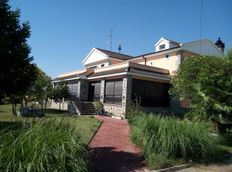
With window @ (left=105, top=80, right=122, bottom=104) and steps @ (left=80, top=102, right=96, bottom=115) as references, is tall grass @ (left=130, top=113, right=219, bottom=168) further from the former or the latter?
steps @ (left=80, top=102, right=96, bottom=115)

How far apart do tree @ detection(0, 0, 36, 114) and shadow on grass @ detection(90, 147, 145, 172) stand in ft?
11.3

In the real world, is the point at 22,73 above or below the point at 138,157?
above

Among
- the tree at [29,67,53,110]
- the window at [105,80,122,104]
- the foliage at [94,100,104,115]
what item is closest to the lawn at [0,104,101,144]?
the window at [105,80,122,104]

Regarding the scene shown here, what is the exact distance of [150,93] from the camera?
23.7 meters

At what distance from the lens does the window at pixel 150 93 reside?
22.4 metres

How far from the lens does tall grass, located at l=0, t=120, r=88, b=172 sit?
514cm

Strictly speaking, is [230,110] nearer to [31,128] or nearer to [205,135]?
[205,135]

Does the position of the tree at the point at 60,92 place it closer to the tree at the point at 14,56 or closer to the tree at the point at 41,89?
the tree at the point at 41,89

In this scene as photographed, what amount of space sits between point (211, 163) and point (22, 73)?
7.44 m

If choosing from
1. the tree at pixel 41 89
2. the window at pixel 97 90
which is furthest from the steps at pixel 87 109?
the tree at pixel 41 89

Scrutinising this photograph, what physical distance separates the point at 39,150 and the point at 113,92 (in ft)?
60.3

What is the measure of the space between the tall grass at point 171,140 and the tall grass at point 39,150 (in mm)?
3311

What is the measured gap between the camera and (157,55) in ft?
93.8

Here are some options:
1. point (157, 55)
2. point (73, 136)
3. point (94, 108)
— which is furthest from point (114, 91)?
point (73, 136)
